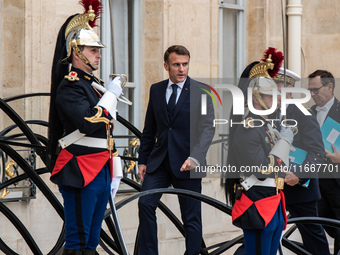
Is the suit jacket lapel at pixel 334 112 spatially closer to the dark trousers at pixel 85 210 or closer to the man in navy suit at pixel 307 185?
the man in navy suit at pixel 307 185

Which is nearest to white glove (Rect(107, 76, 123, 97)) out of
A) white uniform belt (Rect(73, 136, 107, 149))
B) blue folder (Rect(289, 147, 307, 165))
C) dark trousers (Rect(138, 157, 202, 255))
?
white uniform belt (Rect(73, 136, 107, 149))

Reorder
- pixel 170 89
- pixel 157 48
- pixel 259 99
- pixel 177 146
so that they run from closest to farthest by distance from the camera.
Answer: pixel 259 99 → pixel 177 146 → pixel 170 89 → pixel 157 48

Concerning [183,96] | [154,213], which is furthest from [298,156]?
[154,213]

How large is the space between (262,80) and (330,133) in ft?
5.87

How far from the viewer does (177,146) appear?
551cm

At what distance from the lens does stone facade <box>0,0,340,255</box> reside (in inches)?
268

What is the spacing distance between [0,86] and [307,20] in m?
5.19

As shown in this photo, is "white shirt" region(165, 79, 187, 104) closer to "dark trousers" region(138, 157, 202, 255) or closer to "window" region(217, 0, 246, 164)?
"dark trousers" region(138, 157, 202, 255)

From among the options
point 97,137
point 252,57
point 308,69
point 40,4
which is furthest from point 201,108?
point 308,69

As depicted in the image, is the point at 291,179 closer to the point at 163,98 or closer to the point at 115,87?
the point at 163,98

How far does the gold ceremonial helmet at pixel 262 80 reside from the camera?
4.77 metres

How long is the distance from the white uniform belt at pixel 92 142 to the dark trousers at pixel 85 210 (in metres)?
0.14

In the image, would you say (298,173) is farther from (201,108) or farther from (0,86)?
(0,86)

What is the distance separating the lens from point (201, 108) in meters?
5.51
